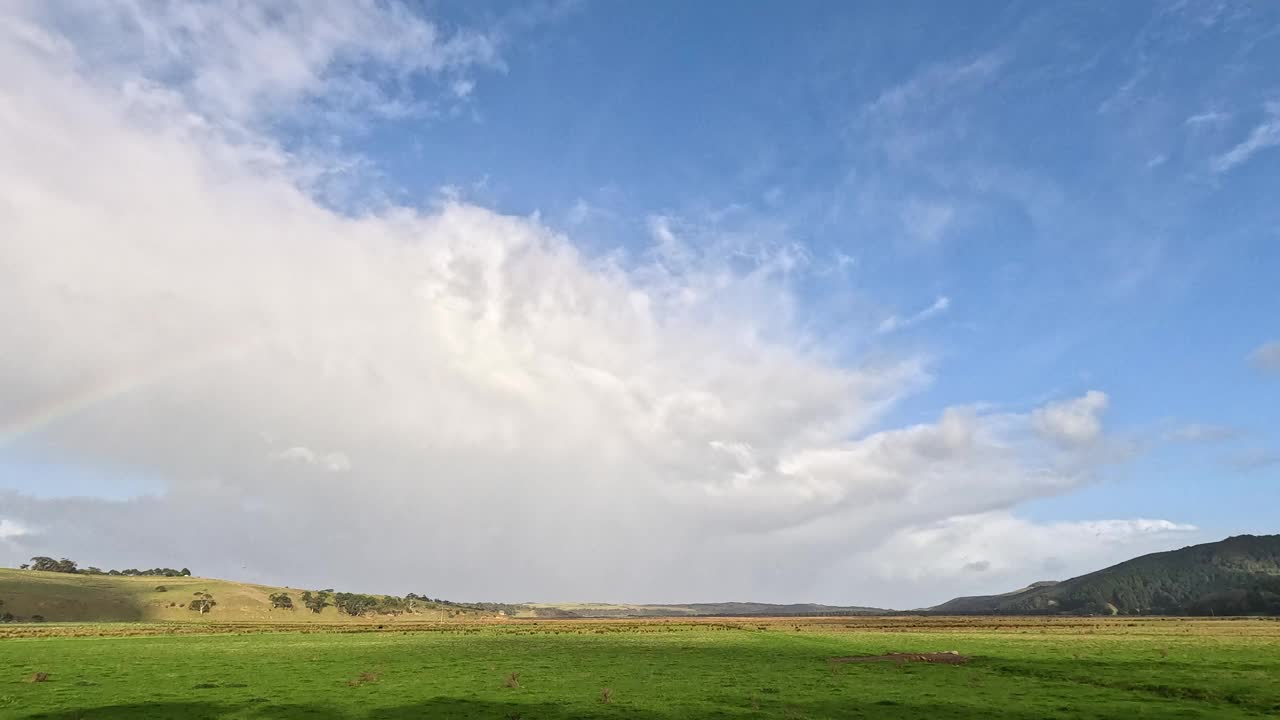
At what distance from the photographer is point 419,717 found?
1197 inches

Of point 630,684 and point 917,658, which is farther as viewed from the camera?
point 917,658

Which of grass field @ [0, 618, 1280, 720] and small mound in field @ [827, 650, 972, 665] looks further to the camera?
small mound in field @ [827, 650, 972, 665]

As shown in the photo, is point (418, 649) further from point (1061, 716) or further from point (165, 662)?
point (1061, 716)

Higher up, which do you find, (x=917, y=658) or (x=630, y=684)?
(x=917, y=658)

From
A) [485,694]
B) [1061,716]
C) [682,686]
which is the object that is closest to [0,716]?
[485,694]

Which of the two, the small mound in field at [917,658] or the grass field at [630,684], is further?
the small mound in field at [917,658]

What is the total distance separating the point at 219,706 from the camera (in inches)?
1280

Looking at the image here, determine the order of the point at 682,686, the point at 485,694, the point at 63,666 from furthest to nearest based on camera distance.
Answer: the point at 63,666, the point at 682,686, the point at 485,694

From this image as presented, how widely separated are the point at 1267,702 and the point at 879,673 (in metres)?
20.7

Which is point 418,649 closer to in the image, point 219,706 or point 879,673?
point 219,706

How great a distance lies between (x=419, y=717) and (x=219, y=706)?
34.1ft

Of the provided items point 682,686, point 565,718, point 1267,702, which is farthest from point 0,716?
point 1267,702

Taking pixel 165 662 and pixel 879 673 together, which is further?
pixel 165 662

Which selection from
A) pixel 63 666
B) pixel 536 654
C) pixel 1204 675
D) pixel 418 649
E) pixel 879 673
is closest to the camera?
pixel 1204 675
